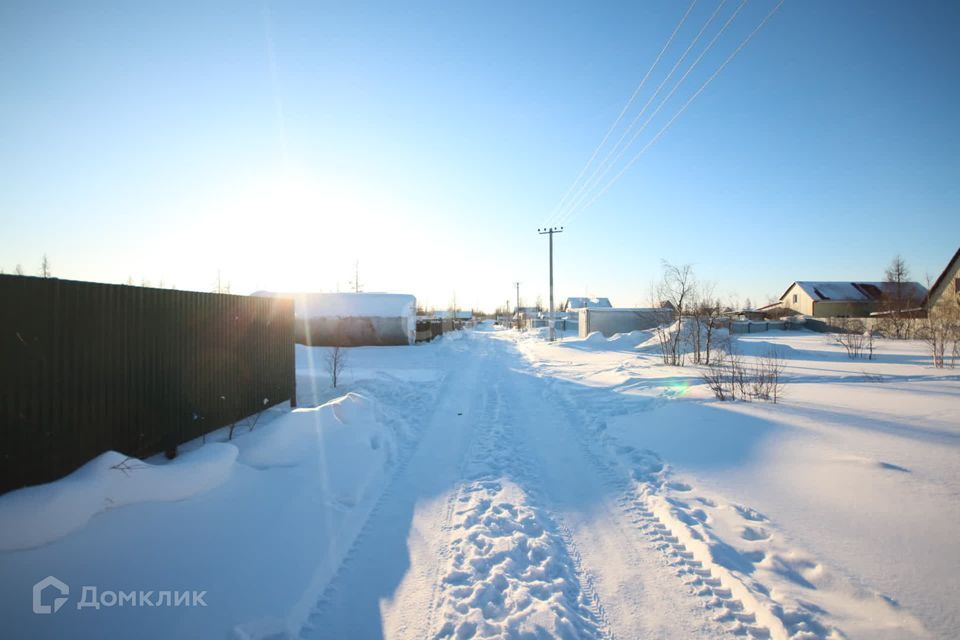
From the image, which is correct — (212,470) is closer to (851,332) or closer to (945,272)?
(851,332)

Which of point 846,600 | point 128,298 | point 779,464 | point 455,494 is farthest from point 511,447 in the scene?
point 128,298

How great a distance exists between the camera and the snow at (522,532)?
103 inches

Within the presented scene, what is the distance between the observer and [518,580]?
3.04 m

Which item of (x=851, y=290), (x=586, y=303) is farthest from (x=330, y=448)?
(x=586, y=303)

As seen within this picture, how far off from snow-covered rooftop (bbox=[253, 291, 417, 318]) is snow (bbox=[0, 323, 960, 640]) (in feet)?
61.4

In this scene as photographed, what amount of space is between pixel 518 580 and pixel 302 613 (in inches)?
63.0

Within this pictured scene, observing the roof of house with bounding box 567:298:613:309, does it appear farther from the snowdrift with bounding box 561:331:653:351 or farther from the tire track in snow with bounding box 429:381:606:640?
the tire track in snow with bounding box 429:381:606:640

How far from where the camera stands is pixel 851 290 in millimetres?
48781

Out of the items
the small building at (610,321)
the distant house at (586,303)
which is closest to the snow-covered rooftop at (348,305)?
the small building at (610,321)

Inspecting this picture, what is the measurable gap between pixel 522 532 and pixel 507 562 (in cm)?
49

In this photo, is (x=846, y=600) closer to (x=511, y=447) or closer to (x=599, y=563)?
(x=599, y=563)

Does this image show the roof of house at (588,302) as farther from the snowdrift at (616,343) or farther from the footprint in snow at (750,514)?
the footprint in snow at (750,514)

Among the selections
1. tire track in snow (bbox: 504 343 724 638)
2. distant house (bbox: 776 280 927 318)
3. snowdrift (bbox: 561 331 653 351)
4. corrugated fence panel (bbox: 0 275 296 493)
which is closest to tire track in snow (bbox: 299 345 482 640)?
tire track in snow (bbox: 504 343 724 638)

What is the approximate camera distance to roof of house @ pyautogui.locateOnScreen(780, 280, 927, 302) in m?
47.3
